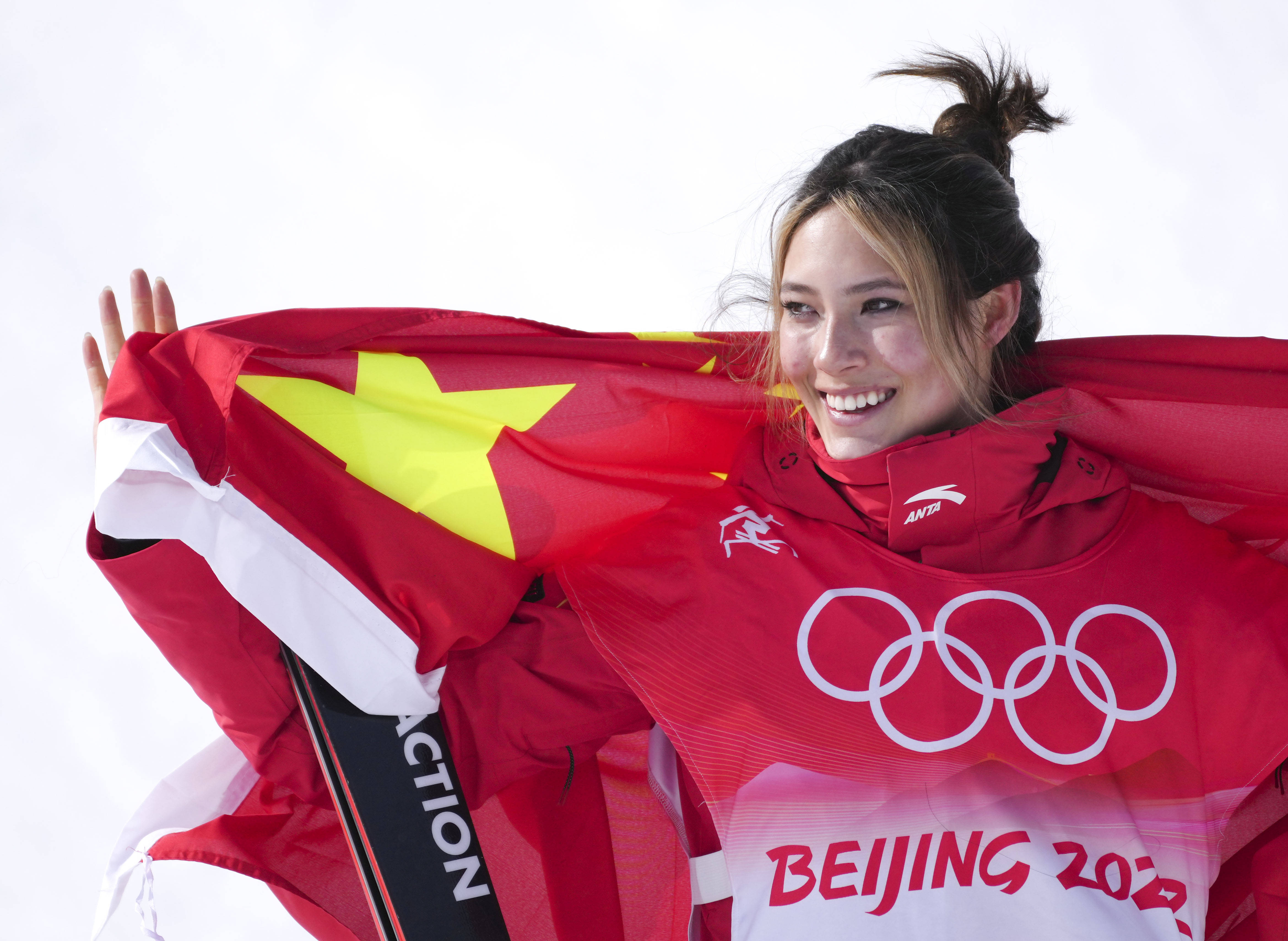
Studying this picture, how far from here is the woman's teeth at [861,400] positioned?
167 cm

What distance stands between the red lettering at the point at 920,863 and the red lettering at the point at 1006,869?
69 mm

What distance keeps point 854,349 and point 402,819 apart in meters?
0.88

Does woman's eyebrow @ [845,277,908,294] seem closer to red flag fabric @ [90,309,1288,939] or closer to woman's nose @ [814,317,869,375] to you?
woman's nose @ [814,317,869,375]

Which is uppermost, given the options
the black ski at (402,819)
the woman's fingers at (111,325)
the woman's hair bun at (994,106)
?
the woman's hair bun at (994,106)

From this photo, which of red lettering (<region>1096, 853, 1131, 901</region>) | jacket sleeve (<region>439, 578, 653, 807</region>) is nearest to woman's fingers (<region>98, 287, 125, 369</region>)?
jacket sleeve (<region>439, 578, 653, 807</region>)

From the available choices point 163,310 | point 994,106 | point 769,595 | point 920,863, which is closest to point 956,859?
point 920,863

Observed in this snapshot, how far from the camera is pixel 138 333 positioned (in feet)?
5.05

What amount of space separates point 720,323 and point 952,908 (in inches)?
37.1

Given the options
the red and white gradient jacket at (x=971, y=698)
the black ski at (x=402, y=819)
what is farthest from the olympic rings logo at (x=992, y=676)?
the black ski at (x=402, y=819)

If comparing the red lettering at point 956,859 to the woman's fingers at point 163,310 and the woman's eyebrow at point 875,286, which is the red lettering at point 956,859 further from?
the woman's fingers at point 163,310

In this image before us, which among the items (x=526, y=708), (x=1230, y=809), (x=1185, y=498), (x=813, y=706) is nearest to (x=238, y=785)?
(x=526, y=708)

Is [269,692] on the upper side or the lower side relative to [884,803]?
upper

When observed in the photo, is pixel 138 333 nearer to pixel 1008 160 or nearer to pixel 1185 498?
pixel 1008 160

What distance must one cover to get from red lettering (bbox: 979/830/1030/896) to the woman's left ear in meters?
0.70
